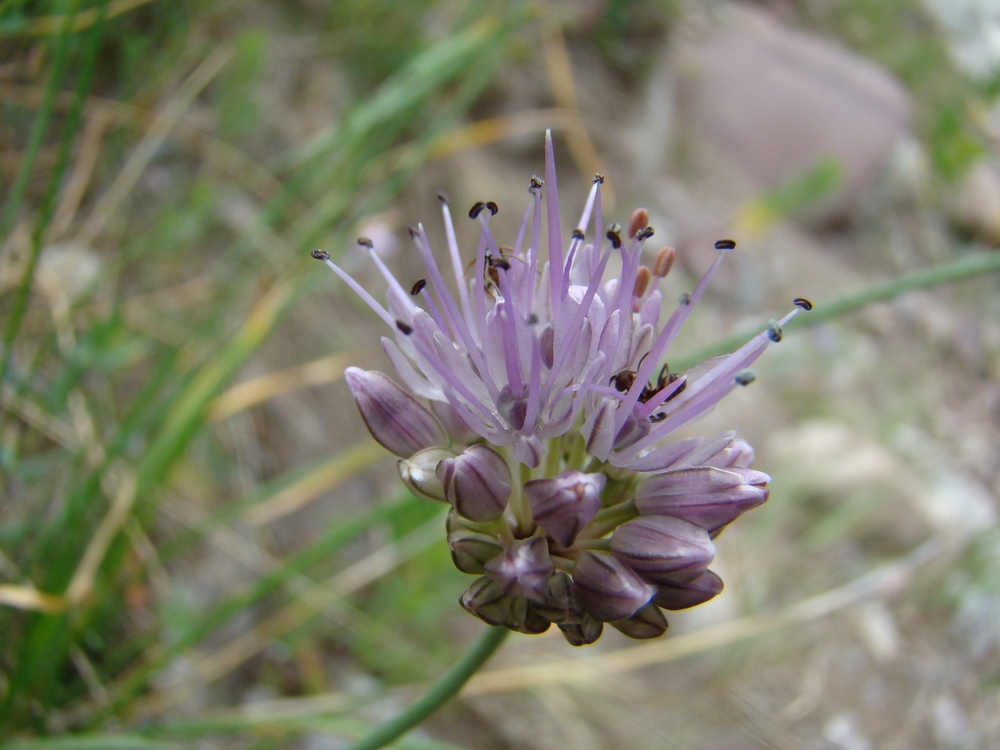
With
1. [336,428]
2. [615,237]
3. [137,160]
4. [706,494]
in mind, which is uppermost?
[137,160]

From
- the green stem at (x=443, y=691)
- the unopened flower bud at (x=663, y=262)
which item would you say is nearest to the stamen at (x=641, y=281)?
the unopened flower bud at (x=663, y=262)

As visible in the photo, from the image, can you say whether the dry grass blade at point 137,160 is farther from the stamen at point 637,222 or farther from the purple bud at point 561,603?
the purple bud at point 561,603

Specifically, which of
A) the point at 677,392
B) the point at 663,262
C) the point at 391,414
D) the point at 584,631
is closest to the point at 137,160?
the point at 391,414

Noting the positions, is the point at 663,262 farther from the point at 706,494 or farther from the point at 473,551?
the point at 473,551

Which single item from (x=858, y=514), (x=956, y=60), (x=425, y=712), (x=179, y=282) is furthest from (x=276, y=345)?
(x=956, y=60)

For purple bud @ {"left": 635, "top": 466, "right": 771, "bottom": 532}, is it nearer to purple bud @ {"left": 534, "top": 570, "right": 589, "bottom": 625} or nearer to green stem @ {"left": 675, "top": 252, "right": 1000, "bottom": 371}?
purple bud @ {"left": 534, "top": 570, "right": 589, "bottom": 625}

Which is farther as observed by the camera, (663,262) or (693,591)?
(663,262)
